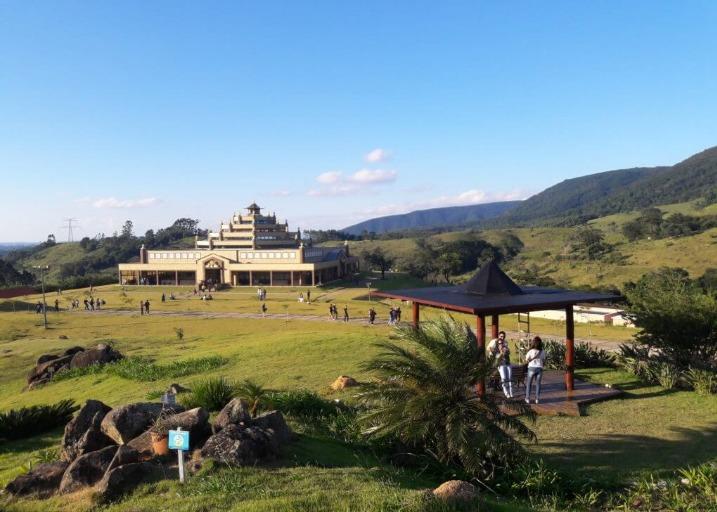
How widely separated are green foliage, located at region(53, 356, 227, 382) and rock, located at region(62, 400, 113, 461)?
8.89m

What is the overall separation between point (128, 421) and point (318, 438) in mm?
3438

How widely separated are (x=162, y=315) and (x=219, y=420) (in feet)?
127

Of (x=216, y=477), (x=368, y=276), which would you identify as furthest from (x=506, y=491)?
(x=368, y=276)

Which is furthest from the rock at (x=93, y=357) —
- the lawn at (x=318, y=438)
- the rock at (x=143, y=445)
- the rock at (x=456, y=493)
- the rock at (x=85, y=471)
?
the rock at (x=456, y=493)

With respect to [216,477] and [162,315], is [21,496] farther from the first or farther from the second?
[162,315]

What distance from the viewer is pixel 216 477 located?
26.3 feet

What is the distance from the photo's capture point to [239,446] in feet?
28.3

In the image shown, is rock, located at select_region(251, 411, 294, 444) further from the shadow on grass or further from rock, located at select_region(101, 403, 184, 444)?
the shadow on grass

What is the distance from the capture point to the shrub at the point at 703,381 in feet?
48.5

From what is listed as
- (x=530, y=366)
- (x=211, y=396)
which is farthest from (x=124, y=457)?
(x=530, y=366)

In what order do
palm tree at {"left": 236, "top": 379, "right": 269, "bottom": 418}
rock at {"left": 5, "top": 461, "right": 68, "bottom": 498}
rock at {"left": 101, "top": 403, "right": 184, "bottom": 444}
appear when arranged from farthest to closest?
palm tree at {"left": 236, "top": 379, "right": 269, "bottom": 418} < rock at {"left": 101, "top": 403, "right": 184, "bottom": 444} < rock at {"left": 5, "top": 461, "right": 68, "bottom": 498}

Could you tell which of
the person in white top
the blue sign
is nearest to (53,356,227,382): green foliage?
the person in white top

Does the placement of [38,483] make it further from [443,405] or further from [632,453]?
[632,453]

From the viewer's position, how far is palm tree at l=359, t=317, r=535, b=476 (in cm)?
946
